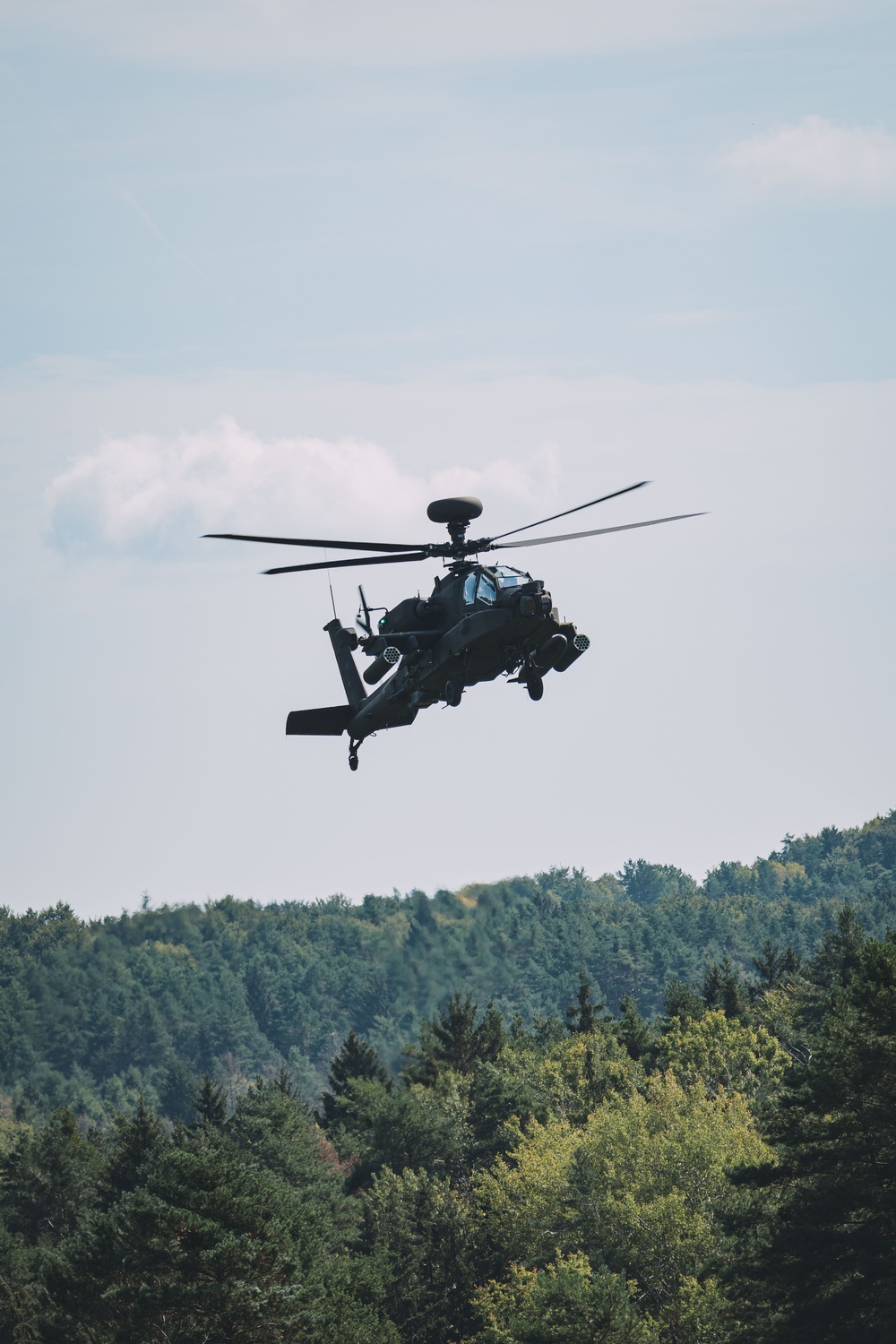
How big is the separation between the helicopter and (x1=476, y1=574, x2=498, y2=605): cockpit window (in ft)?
0.06

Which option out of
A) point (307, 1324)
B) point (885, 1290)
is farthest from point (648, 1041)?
point (885, 1290)

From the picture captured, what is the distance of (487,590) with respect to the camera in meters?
37.1

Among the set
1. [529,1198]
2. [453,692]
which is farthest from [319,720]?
[529,1198]

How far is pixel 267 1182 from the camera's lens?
180 feet

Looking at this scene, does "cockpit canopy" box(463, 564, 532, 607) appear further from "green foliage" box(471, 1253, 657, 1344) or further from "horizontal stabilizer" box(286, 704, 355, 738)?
"green foliage" box(471, 1253, 657, 1344)

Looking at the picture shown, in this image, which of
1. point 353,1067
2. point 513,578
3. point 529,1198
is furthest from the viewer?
point 353,1067

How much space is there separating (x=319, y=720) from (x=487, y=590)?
9970 mm

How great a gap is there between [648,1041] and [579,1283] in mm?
49506

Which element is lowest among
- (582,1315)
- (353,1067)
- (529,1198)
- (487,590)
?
(582,1315)

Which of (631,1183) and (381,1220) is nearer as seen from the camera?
(631,1183)

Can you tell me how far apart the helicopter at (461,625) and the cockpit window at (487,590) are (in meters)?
0.02

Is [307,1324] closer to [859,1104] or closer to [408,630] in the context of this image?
[859,1104]

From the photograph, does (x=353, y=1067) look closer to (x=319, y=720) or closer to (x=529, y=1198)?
(x=529, y=1198)

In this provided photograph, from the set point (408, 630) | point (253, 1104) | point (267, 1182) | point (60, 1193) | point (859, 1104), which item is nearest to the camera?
point (408, 630)
